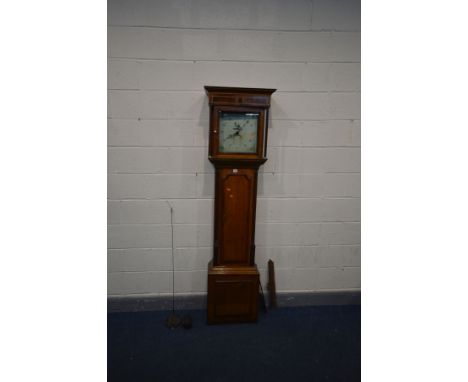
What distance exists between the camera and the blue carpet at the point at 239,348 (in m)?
1.73

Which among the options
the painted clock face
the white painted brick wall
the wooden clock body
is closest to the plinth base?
the wooden clock body

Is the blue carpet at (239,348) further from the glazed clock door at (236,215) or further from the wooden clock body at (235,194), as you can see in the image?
the glazed clock door at (236,215)

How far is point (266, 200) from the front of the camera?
2.34 meters

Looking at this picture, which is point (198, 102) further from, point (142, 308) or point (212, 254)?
point (142, 308)

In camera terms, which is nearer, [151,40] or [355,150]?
[151,40]

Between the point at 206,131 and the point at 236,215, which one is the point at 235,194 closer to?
the point at 236,215

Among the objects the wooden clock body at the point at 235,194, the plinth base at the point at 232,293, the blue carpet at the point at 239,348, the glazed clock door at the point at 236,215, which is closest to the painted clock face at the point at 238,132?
the wooden clock body at the point at 235,194

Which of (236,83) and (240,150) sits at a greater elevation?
(236,83)

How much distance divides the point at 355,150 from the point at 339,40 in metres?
0.85

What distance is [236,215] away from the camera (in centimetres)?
212

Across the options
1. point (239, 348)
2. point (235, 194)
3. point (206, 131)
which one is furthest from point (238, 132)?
point (239, 348)

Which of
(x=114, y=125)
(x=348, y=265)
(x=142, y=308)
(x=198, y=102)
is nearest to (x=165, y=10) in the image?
(x=198, y=102)

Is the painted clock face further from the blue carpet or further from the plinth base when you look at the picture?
the blue carpet

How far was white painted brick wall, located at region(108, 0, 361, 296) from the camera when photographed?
214cm
